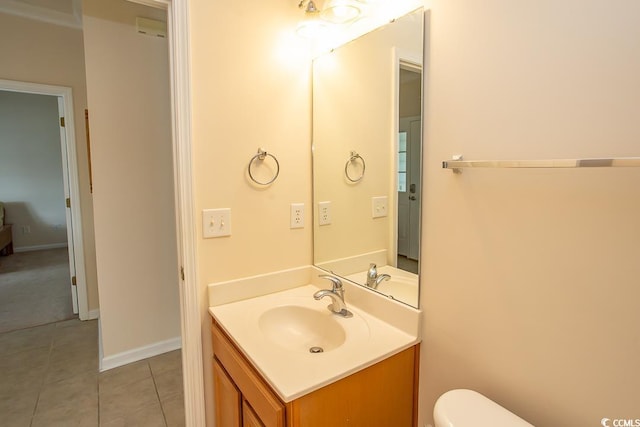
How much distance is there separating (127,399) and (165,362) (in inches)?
16.8

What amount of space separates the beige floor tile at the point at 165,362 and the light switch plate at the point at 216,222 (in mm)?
1514

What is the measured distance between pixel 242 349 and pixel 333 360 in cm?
32

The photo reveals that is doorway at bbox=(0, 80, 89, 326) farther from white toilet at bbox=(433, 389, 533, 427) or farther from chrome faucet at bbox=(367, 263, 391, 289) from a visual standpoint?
white toilet at bbox=(433, 389, 533, 427)

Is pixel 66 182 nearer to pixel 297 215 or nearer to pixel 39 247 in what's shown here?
pixel 297 215

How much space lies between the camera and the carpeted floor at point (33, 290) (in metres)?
3.12

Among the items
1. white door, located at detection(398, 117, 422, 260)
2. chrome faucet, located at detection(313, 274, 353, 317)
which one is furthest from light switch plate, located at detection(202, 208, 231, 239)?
white door, located at detection(398, 117, 422, 260)

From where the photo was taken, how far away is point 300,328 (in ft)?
4.82

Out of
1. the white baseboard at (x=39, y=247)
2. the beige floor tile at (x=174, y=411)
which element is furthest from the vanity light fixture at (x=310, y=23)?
the white baseboard at (x=39, y=247)

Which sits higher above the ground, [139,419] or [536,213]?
[536,213]

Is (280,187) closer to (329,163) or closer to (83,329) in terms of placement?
(329,163)

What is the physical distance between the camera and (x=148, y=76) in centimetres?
239

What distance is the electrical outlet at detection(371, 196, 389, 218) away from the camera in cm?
139

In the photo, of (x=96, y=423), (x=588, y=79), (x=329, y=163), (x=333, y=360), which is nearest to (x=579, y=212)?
(x=588, y=79)

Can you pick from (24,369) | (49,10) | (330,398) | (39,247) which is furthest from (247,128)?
(39,247)
